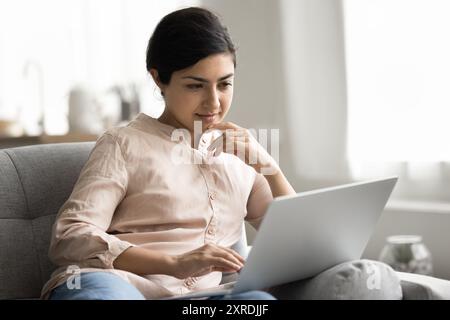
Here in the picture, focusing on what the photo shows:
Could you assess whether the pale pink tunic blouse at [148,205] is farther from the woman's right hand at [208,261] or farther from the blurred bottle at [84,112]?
the blurred bottle at [84,112]

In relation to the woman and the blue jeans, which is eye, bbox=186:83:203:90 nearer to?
the woman

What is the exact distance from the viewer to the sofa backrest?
5.57 feet

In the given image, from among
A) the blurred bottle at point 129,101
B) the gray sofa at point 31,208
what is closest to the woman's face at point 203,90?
the gray sofa at point 31,208

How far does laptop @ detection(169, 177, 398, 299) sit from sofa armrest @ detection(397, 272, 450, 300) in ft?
0.37

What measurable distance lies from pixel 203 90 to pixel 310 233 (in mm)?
459

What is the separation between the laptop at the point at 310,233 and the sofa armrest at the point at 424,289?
0.37ft

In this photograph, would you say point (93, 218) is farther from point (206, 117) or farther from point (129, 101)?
point (129, 101)

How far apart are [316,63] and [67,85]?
1387mm

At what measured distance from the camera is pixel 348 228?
4.94 ft

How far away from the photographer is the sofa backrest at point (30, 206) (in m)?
1.70

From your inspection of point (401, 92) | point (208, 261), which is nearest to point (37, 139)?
point (401, 92)
